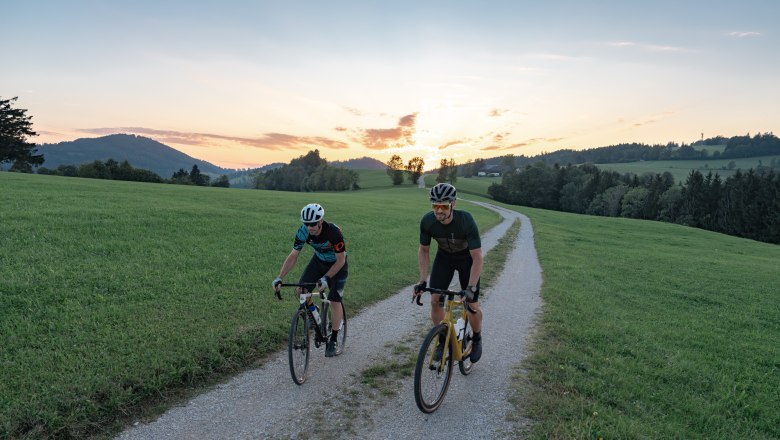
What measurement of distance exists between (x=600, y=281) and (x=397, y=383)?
47.1 feet

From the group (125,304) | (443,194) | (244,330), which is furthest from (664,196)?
(125,304)

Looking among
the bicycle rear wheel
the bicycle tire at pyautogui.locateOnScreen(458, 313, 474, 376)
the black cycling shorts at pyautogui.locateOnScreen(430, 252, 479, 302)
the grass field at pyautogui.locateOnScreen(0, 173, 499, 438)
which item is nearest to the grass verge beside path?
the bicycle tire at pyautogui.locateOnScreen(458, 313, 474, 376)

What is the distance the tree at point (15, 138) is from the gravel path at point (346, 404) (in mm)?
95245

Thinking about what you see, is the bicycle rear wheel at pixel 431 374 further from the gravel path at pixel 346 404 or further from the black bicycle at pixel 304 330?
the black bicycle at pixel 304 330

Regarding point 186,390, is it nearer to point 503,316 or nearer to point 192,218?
→ point 503,316

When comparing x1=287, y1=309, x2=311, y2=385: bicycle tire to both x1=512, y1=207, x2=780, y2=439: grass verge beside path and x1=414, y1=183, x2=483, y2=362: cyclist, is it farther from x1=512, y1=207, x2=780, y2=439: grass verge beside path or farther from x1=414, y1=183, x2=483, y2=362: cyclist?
x1=512, y1=207, x2=780, y2=439: grass verge beside path

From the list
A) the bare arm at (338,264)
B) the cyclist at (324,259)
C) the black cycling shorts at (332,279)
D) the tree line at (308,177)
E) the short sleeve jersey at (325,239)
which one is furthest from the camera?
the tree line at (308,177)

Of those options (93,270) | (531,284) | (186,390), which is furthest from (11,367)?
(531,284)

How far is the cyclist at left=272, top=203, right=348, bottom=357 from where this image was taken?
296 inches

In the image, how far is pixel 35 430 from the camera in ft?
18.4

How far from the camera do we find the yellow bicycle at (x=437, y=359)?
20.4ft

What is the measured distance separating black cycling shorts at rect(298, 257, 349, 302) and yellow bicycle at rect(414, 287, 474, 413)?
2176 millimetres

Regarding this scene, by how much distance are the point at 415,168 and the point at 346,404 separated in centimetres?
14482

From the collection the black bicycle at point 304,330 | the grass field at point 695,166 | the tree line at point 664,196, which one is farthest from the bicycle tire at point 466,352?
the grass field at point 695,166
